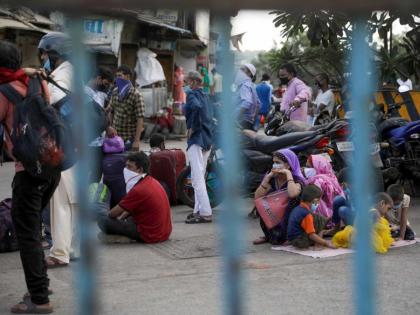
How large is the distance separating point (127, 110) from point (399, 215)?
10.8 feet

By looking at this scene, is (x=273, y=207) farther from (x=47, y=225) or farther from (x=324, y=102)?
(x=324, y=102)

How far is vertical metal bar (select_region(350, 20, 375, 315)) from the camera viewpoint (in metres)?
1.92

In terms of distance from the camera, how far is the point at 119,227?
6.33 metres

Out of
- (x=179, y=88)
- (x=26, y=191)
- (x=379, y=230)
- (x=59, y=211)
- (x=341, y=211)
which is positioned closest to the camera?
(x=26, y=191)

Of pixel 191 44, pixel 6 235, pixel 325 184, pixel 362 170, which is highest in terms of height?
pixel 191 44

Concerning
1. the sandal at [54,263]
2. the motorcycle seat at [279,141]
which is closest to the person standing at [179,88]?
the motorcycle seat at [279,141]

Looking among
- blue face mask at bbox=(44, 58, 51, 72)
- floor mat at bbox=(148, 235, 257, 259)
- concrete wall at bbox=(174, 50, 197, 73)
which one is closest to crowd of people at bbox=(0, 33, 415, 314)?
blue face mask at bbox=(44, 58, 51, 72)

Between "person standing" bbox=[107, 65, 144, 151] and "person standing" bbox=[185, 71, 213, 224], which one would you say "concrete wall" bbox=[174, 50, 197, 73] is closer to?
"person standing" bbox=[107, 65, 144, 151]

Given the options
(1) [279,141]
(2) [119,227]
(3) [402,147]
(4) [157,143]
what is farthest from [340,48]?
(2) [119,227]

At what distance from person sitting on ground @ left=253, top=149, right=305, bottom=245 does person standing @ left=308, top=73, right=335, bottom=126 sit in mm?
3436

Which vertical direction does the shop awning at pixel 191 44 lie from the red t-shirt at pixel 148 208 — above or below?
above

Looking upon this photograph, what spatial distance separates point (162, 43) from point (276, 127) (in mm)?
11895

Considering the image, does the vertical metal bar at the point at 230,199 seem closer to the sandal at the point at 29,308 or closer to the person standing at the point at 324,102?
the sandal at the point at 29,308

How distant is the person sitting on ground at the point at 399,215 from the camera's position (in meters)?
6.14
